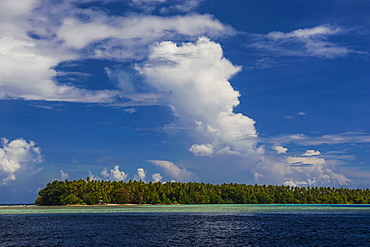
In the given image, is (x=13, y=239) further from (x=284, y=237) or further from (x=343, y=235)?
(x=343, y=235)

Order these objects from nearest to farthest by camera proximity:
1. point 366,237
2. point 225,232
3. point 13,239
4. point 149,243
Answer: point 149,243 → point 13,239 → point 366,237 → point 225,232

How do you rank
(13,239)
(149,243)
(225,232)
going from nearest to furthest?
(149,243) → (13,239) → (225,232)

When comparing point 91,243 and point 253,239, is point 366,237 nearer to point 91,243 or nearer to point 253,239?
point 253,239

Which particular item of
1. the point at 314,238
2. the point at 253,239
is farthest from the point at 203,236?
the point at 314,238

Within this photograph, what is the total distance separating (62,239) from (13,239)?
8685mm

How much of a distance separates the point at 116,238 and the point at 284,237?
102 ft

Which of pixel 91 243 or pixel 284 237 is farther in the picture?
pixel 284 237

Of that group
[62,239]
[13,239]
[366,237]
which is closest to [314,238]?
[366,237]

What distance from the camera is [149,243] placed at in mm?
63188

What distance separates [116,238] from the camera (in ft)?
231

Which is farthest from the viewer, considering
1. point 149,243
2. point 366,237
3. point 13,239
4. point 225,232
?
point 225,232

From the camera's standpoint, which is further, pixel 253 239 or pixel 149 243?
pixel 253 239

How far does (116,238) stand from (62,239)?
31.1 feet

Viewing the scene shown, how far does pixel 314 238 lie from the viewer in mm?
70438
